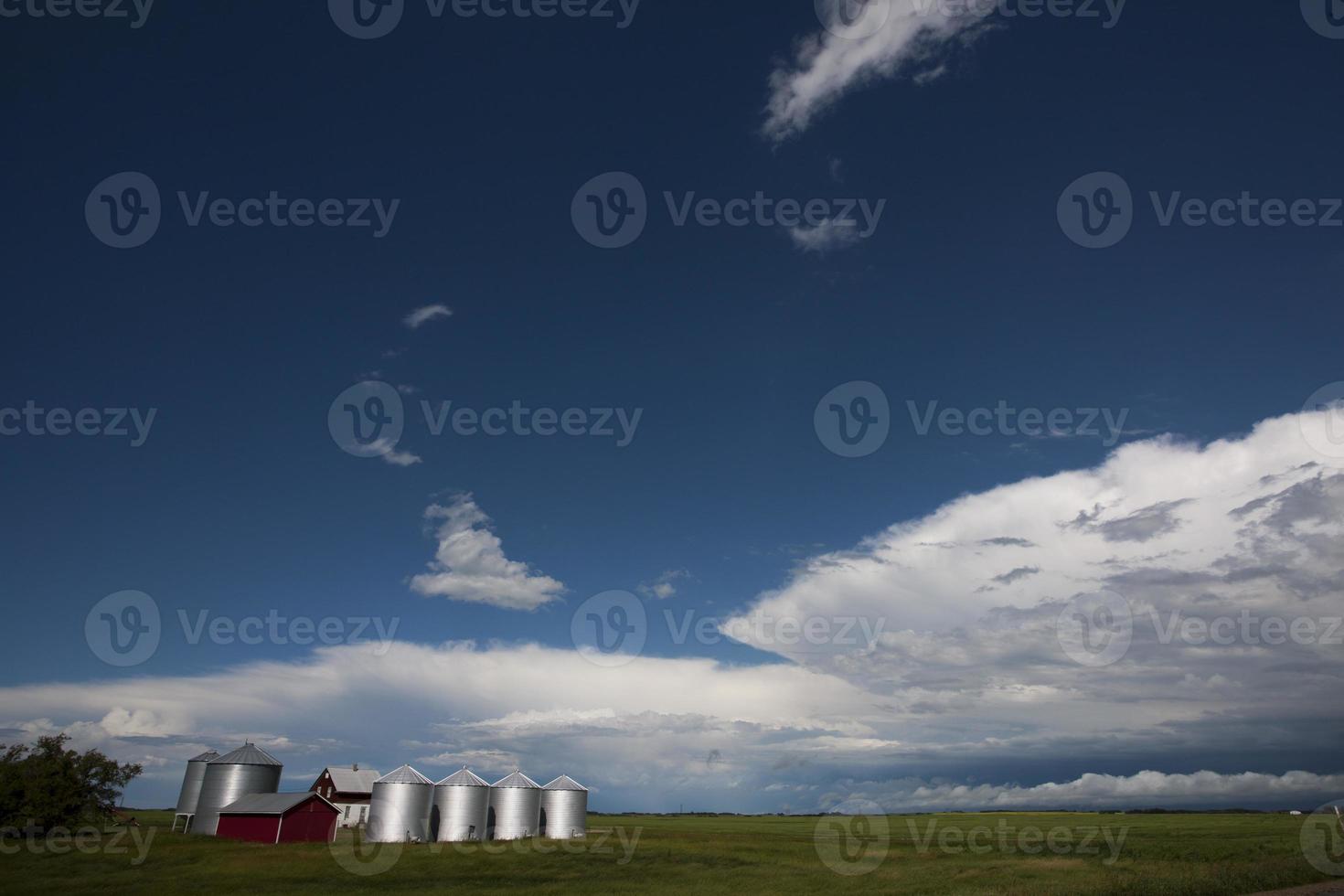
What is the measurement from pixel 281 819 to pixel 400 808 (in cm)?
1089

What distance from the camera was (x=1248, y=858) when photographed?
187 feet

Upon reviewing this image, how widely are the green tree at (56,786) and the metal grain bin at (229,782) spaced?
8.83 meters

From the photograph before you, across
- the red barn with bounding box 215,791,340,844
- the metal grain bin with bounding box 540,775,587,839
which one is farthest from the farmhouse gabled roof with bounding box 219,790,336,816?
the metal grain bin with bounding box 540,775,587,839

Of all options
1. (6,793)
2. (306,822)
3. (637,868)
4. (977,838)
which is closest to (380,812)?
(306,822)

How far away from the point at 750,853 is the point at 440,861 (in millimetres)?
28634

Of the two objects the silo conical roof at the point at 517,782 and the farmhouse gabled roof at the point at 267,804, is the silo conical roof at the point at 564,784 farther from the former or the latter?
the farmhouse gabled roof at the point at 267,804

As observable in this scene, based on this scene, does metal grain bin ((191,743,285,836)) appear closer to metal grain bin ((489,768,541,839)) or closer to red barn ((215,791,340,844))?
red barn ((215,791,340,844))

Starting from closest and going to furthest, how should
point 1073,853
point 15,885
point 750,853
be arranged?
→ point 15,885, point 1073,853, point 750,853

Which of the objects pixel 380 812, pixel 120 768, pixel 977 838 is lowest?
pixel 977 838

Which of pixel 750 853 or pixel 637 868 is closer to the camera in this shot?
pixel 637 868

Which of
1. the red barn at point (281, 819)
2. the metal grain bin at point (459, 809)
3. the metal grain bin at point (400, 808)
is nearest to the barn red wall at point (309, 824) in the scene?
the red barn at point (281, 819)

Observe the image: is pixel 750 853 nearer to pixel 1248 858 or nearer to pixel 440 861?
pixel 440 861

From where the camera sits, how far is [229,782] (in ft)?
265

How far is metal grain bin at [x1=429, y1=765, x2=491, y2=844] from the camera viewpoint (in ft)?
261
